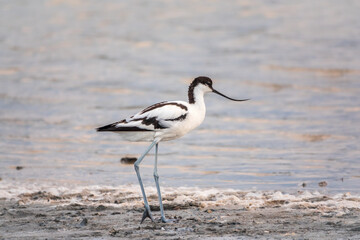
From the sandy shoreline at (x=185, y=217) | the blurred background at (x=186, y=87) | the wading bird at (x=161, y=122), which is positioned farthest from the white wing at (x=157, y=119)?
the blurred background at (x=186, y=87)

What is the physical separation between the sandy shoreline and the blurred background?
0.82m

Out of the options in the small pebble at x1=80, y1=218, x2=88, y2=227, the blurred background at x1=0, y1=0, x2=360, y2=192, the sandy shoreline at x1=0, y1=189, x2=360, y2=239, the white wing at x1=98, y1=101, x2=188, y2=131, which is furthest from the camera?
Answer: the blurred background at x1=0, y1=0, x2=360, y2=192

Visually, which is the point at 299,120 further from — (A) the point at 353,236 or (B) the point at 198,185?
(A) the point at 353,236

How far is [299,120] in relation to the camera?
12.6m

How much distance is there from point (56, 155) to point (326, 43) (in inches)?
416

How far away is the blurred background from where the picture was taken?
9742 mm

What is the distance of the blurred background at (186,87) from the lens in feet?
32.0

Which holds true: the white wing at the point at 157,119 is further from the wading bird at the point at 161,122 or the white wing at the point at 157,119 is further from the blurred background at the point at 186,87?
the blurred background at the point at 186,87

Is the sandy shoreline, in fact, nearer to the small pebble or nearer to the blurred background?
the small pebble

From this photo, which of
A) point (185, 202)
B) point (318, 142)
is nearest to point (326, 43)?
point (318, 142)

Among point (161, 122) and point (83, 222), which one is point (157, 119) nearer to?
point (161, 122)

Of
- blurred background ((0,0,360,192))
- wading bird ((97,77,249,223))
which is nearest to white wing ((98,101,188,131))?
wading bird ((97,77,249,223))

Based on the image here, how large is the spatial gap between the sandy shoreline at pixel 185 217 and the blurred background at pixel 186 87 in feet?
2.67

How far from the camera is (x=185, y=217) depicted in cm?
716
